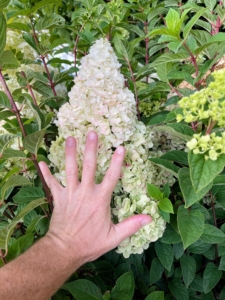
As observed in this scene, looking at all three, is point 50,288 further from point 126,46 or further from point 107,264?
point 126,46

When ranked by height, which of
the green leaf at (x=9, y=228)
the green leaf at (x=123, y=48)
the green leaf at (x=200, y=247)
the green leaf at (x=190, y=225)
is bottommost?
the green leaf at (x=200, y=247)

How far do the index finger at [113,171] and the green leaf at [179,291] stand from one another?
1.41 ft

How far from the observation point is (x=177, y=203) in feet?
2.76

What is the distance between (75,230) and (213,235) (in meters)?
0.32

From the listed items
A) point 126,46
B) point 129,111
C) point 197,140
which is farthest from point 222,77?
point 126,46

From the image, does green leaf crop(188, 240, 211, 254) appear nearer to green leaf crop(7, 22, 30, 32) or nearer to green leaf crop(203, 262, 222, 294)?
green leaf crop(203, 262, 222, 294)

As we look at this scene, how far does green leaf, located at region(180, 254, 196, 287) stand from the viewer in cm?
88

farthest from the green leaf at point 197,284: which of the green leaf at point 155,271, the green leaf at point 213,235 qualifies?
the green leaf at point 213,235

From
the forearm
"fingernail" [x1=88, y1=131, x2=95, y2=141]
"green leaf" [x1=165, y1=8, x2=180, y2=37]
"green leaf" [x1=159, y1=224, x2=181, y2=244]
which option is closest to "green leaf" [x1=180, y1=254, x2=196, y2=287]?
"green leaf" [x1=159, y1=224, x2=181, y2=244]

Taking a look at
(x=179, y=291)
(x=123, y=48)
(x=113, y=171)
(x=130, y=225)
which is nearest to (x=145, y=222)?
(x=130, y=225)

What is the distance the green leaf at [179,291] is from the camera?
3.11 feet

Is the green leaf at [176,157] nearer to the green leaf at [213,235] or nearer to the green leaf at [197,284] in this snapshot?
the green leaf at [213,235]

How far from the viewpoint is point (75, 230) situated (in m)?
0.70

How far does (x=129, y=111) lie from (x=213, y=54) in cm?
25
